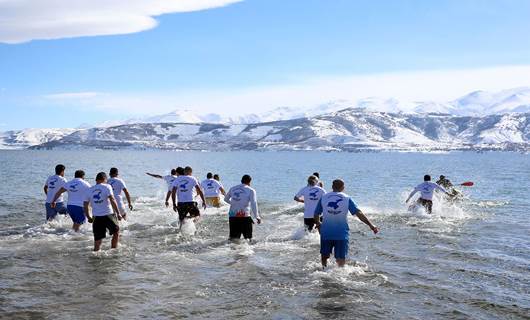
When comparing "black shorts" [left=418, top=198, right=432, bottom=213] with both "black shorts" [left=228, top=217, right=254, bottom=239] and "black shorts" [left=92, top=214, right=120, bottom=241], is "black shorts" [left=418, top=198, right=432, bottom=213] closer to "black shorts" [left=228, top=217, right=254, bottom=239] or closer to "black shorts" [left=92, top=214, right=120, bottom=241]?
"black shorts" [left=228, top=217, right=254, bottom=239]

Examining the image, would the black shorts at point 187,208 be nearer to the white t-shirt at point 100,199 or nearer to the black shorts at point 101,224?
the black shorts at point 101,224

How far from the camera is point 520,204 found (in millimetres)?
36500

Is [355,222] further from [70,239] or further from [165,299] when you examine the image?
[165,299]

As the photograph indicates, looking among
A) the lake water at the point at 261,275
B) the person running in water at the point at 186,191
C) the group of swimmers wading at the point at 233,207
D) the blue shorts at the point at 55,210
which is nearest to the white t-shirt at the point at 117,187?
the group of swimmers wading at the point at 233,207

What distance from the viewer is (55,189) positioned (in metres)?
19.2

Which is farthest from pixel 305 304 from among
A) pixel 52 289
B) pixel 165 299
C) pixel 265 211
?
pixel 265 211

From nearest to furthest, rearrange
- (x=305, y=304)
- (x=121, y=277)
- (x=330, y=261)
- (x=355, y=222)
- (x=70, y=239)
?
(x=305, y=304) → (x=121, y=277) → (x=330, y=261) → (x=70, y=239) → (x=355, y=222)

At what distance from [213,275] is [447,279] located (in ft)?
20.2

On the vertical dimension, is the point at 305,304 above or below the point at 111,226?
below

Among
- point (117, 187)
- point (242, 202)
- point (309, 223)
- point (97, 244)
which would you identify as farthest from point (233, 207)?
point (117, 187)

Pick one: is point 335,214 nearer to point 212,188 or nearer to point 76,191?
point 76,191

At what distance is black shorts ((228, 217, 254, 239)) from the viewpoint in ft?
54.4

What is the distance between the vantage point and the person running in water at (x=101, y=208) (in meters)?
14.9

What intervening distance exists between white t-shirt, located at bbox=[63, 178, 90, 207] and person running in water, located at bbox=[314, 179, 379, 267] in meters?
9.56
